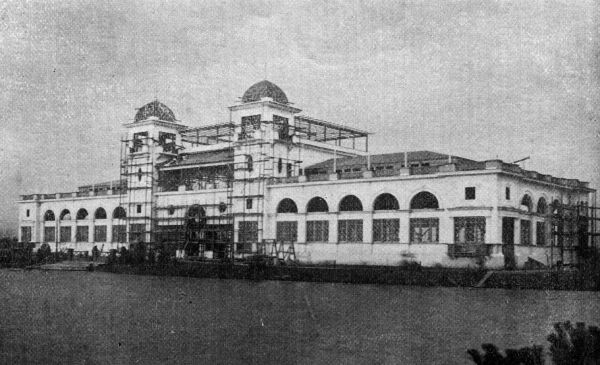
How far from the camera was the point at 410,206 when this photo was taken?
44.5 metres

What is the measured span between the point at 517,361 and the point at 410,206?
35135mm

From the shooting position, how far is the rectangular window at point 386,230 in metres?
45.1

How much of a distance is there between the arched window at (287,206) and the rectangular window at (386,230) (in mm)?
7329

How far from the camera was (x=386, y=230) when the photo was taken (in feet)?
150

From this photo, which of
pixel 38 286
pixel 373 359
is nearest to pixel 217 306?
pixel 373 359

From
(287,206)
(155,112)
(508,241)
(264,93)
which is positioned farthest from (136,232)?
(508,241)

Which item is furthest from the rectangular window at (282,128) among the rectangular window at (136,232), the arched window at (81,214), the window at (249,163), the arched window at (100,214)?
the arched window at (81,214)

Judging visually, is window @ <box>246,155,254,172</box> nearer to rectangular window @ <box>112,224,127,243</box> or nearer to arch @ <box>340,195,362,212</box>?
arch @ <box>340,195,362,212</box>

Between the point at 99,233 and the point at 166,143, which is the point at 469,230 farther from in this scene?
the point at 99,233

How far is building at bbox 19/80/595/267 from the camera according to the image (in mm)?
42188

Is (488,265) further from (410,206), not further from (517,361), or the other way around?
(517,361)

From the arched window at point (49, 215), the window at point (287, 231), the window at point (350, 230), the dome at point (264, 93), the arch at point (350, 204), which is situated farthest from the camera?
the arched window at point (49, 215)

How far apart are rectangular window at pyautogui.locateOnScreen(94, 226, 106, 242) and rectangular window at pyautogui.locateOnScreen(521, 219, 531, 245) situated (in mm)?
37744

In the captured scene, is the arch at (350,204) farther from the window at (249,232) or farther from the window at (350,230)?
the window at (249,232)
